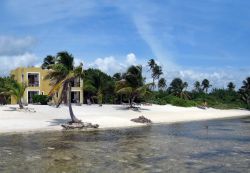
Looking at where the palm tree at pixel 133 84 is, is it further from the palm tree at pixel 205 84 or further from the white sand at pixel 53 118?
the palm tree at pixel 205 84

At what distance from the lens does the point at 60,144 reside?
1193 inches

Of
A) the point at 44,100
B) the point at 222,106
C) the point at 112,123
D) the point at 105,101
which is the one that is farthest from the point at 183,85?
the point at 112,123

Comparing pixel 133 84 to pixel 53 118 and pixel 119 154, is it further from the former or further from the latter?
pixel 119 154

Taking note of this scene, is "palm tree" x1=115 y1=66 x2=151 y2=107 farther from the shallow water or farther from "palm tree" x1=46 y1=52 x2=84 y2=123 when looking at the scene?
the shallow water

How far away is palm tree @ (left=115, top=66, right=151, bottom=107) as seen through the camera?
70375 millimetres

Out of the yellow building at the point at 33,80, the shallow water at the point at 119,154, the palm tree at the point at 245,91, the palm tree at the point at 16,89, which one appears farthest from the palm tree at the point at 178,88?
the shallow water at the point at 119,154

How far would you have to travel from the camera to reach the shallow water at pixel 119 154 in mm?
20812

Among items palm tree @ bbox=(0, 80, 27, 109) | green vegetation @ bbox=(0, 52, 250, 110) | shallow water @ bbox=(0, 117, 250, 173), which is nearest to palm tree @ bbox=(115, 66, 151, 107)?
green vegetation @ bbox=(0, 52, 250, 110)

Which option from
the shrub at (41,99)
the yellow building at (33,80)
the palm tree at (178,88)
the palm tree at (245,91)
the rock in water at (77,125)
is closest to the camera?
the rock in water at (77,125)

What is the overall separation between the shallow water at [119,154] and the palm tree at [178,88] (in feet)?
276

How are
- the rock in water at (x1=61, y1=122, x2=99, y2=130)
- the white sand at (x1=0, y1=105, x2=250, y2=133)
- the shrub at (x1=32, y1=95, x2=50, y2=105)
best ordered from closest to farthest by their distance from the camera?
1. the white sand at (x1=0, y1=105, x2=250, y2=133)
2. the rock in water at (x1=61, y1=122, x2=99, y2=130)
3. the shrub at (x1=32, y1=95, x2=50, y2=105)

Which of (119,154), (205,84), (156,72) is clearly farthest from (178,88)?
A: (119,154)

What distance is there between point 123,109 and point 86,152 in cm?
4242

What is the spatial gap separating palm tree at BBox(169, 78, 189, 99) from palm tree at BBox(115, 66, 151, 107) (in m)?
48.7
